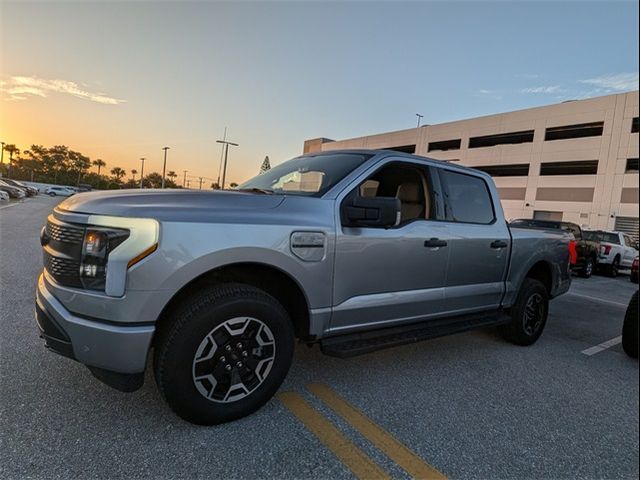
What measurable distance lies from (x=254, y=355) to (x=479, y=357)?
103 inches

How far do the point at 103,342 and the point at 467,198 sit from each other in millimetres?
3461

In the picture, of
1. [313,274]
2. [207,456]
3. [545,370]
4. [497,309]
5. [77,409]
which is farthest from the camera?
[497,309]

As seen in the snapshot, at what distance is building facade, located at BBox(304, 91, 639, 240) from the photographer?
1309 inches

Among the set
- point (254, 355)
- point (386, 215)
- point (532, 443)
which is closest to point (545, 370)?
point (532, 443)

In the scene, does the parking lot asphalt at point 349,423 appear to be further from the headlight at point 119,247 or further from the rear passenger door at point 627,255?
the rear passenger door at point 627,255

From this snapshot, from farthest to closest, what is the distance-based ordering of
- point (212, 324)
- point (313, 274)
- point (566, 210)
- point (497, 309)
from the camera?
point (566, 210)
point (497, 309)
point (313, 274)
point (212, 324)

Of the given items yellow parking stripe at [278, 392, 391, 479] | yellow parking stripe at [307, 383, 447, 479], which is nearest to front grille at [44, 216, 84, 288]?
yellow parking stripe at [278, 392, 391, 479]

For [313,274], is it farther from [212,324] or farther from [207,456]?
[207,456]

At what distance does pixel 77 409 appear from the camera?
2.55 metres

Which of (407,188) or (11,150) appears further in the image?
(11,150)

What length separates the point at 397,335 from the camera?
127 inches

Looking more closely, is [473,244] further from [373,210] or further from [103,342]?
[103,342]

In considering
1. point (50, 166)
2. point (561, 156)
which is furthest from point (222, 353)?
point (50, 166)

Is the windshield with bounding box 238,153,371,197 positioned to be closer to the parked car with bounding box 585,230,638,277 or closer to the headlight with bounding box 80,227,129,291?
the headlight with bounding box 80,227,129,291
